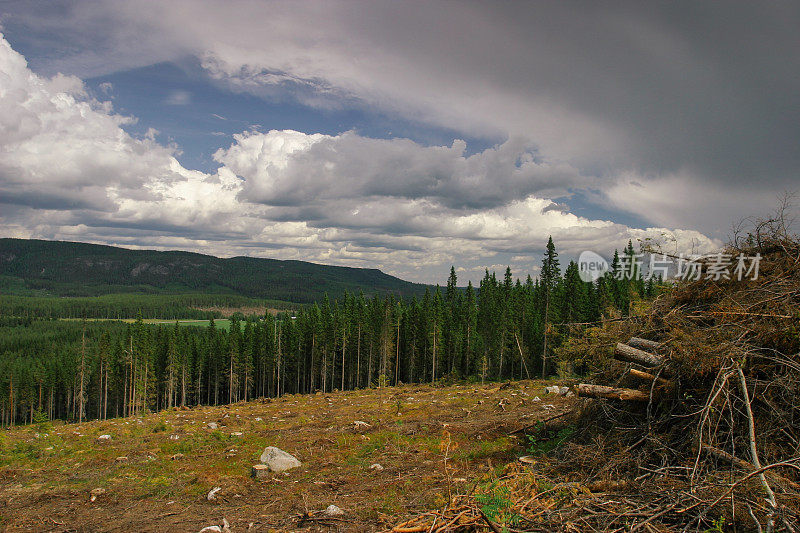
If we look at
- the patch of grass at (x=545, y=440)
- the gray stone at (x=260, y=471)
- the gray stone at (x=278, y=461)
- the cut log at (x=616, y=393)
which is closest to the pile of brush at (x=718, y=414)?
the cut log at (x=616, y=393)

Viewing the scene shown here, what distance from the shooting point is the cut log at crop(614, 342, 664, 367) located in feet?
26.2

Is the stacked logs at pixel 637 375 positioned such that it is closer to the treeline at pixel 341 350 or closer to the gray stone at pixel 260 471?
the gray stone at pixel 260 471

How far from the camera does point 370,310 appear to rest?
55.8 metres

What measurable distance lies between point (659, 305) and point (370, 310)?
154ft

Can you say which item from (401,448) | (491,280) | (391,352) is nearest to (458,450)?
(401,448)

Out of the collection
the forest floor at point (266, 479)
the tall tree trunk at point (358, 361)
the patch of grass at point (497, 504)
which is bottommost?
the tall tree trunk at point (358, 361)

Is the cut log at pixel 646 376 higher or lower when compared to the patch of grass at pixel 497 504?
higher

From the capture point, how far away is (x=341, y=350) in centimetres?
5584

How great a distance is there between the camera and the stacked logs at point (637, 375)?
7.61 metres

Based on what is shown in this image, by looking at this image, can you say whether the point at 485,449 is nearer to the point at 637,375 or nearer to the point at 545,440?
the point at 545,440

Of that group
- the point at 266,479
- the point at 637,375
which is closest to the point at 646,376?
the point at 637,375

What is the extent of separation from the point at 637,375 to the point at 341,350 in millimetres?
50956

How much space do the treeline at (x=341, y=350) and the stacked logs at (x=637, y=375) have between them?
3323 cm

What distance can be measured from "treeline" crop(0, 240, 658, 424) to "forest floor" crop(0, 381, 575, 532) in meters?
31.5
